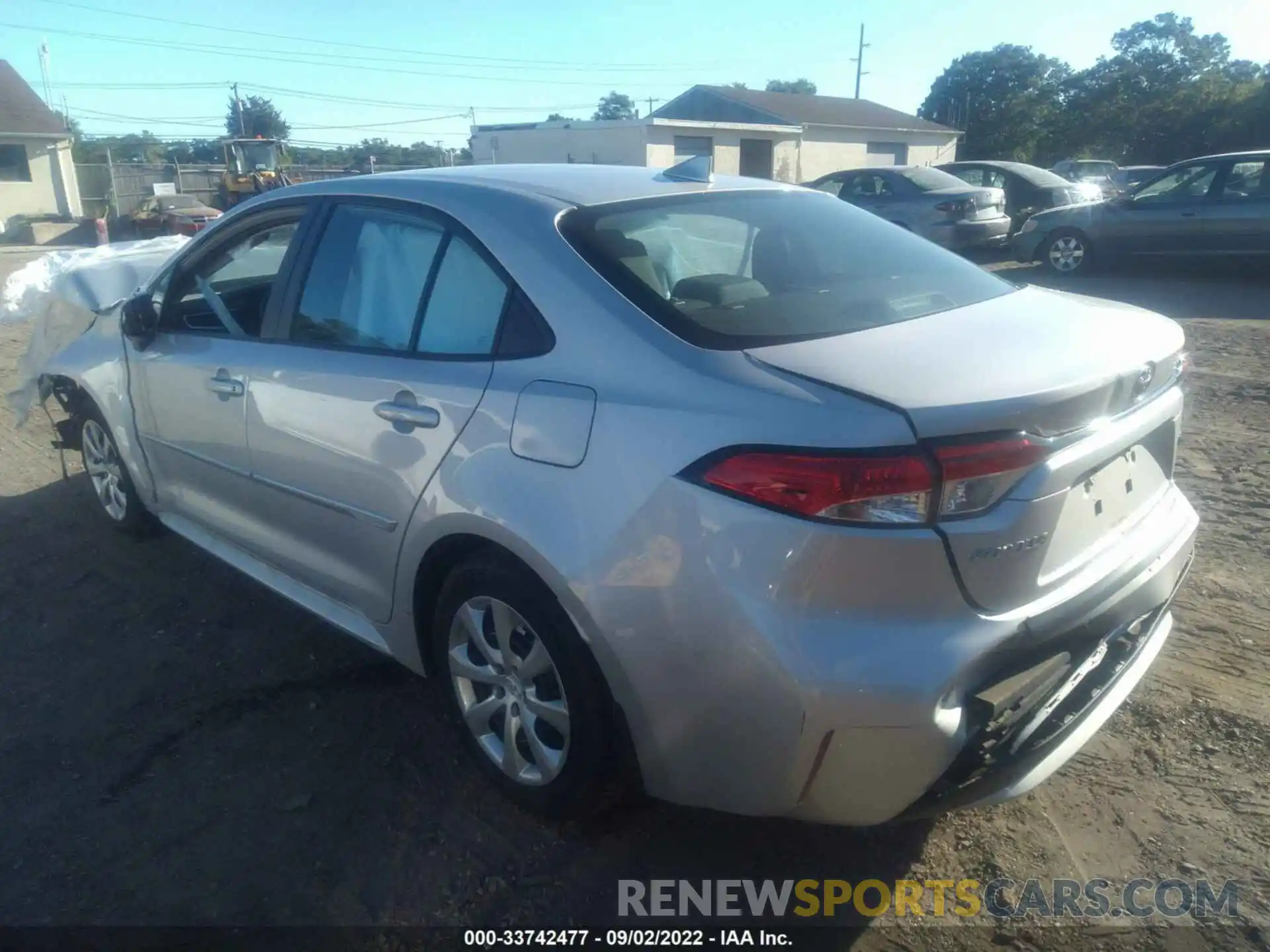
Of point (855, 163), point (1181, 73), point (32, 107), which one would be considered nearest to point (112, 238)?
point (32, 107)

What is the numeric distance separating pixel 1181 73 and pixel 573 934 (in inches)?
2605

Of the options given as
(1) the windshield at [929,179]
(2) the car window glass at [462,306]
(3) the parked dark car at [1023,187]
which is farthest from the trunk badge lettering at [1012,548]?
(3) the parked dark car at [1023,187]

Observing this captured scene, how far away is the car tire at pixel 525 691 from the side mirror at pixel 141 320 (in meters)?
2.04

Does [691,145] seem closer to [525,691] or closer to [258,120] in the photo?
[525,691]

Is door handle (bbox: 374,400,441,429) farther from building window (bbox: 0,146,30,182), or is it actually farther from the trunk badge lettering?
building window (bbox: 0,146,30,182)

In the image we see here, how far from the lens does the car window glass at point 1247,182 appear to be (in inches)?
448

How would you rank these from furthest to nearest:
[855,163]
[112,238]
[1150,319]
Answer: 1. [855,163]
2. [112,238]
3. [1150,319]

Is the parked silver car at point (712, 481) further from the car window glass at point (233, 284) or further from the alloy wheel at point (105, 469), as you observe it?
the alloy wheel at point (105, 469)

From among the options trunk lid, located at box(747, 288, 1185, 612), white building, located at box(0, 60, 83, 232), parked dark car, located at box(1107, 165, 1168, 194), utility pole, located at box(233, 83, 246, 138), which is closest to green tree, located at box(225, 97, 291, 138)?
utility pole, located at box(233, 83, 246, 138)

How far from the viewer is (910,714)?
206 cm

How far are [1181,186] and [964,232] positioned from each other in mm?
2861

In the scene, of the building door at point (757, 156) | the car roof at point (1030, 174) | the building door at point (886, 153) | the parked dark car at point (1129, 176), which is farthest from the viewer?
the building door at point (886, 153)

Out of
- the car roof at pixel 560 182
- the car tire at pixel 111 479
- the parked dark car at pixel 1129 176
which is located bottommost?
the car tire at pixel 111 479

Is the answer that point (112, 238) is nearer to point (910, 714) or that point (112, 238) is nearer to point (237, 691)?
point (237, 691)
